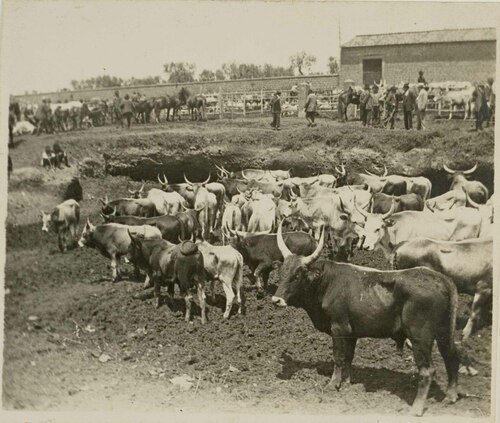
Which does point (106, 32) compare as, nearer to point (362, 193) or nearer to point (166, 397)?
point (362, 193)

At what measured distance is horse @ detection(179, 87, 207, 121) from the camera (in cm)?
691

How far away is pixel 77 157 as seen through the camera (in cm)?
673

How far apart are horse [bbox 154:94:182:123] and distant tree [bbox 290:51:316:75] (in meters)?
1.32

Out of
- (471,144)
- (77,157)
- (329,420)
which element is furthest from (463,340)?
(77,157)

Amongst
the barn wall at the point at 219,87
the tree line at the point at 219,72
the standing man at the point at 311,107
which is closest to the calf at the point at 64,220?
the barn wall at the point at 219,87

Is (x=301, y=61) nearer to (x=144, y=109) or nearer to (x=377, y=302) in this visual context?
(x=144, y=109)

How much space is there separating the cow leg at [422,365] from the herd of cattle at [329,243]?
0.01 metres

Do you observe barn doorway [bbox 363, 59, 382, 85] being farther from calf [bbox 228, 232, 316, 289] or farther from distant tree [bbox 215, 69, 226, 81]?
calf [bbox 228, 232, 316, 289]

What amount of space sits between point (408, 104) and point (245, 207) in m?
2.15

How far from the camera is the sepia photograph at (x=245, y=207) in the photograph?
6.15 m

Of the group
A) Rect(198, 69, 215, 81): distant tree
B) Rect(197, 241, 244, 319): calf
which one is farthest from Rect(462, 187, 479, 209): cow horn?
Rect(198, 69, 215, 81): distant tree

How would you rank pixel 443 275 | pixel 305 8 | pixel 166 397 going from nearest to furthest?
1. pixel 443 275
2. pixel 166 397
3. pixel 305 8

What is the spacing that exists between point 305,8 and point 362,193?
2.08 metres

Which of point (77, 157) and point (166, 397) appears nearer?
point (166, 397)
